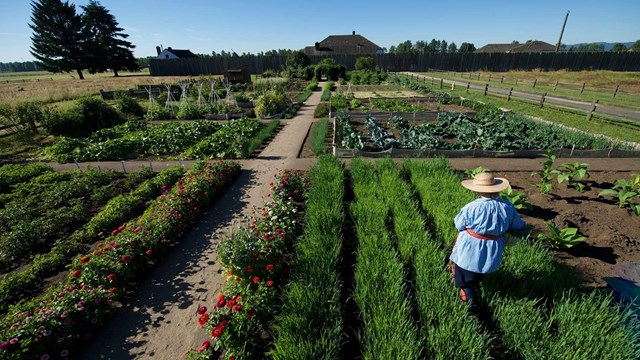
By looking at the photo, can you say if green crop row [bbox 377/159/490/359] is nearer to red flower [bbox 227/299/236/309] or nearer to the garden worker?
the garden worker

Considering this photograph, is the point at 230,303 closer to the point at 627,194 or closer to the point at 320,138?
the point at 627,194

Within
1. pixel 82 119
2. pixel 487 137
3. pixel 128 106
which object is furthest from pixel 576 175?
pixel 128 106

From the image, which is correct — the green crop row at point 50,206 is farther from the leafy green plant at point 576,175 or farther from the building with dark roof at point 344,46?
the building with dark roof at point 344,46

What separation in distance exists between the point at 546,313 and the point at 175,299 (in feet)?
16.2

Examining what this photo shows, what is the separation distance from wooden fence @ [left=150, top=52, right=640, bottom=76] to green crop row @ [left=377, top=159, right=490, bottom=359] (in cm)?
4002

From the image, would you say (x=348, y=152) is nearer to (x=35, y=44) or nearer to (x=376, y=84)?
(x=376, y=84)

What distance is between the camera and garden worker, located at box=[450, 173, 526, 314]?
3.09 m

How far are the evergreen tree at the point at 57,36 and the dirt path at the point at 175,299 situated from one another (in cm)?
5402

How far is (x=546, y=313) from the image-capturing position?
342 cm

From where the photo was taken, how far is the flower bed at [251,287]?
318 centimetres

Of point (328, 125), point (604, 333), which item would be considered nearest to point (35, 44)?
point (328, 125)

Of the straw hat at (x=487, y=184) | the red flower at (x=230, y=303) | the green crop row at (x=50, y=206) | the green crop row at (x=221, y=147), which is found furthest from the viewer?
the green crop row at (x=221, y=147)

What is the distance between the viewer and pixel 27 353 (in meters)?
3.10

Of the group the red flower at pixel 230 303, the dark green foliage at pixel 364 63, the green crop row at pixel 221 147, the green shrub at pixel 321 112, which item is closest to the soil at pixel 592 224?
the red flower at pixel 230 303
